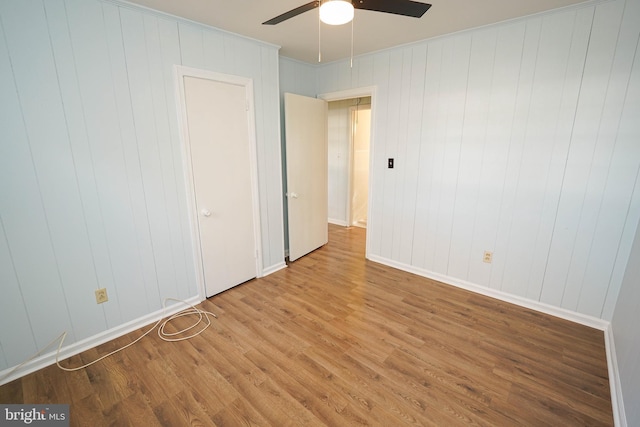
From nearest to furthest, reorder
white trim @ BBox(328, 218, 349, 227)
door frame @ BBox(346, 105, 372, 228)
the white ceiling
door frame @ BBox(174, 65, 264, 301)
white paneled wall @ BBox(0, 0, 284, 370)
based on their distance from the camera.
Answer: white paneled wall @ BBox(0, 0, 284, 370)
the white ceiling
door frame @ BBox(174, 65, 264, 301)
door frame @ BBox(346, 105, 372, 228)
white trim @ BBox(328, 218, 349, 227)

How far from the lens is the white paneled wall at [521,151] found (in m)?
2.06

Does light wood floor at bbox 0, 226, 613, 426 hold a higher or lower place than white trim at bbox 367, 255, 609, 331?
lower

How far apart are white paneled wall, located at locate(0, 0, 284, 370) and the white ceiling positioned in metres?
0.21

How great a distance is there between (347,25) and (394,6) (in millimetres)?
1118

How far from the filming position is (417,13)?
1525mm

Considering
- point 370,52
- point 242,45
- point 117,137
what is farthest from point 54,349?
point 370,52

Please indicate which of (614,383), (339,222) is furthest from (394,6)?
(339,222)

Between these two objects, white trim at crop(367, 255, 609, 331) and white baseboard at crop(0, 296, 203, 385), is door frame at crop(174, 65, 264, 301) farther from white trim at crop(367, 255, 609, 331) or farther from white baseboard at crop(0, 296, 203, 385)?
white trim at crop(367, 255, 609, 331)

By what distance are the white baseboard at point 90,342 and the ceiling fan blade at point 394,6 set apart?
2.61 m

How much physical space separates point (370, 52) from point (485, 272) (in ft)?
8.65

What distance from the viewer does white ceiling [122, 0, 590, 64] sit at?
79.7 inches

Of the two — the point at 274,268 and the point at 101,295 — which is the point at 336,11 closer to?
the point at 101,295

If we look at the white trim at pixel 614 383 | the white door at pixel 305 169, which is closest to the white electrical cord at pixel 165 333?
the white door at pixel 305 169

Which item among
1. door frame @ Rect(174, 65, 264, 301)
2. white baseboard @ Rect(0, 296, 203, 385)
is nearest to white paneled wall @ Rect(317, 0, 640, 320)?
door frame @ Rect(174, 65, 264, 301)
